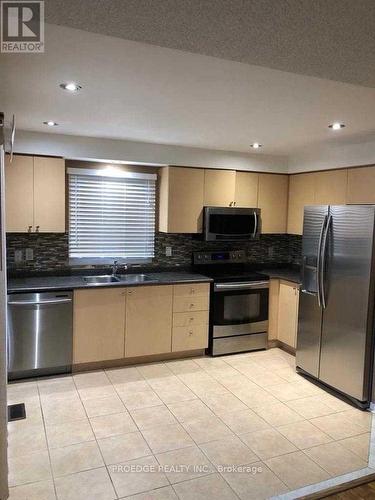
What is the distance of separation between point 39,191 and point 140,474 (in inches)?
107

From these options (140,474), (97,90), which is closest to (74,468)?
(140,474)

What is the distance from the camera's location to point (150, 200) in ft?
15.6

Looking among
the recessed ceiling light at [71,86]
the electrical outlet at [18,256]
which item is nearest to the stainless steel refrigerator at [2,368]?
the recessed ceiling light at [71,86]

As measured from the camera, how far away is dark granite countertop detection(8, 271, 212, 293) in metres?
3.71

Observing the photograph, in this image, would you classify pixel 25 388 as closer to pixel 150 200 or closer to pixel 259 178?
pixel 150 200

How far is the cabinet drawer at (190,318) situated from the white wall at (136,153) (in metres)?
1.68

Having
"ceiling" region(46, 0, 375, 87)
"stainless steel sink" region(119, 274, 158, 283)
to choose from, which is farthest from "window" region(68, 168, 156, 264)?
"ceiling" region(46, 0, 375, 87)

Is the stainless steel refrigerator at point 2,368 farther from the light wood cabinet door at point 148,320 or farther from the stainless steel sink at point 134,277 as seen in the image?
the stainless steel sink at point 134,277

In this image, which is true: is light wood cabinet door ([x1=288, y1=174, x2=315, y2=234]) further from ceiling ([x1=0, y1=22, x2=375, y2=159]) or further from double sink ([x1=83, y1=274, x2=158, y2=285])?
double sink ([x1=83, y1=274, x2=158, y2=285])

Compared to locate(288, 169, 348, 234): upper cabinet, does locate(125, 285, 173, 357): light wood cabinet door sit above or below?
below

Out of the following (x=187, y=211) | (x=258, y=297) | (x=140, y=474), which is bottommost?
(x=140, y=474)

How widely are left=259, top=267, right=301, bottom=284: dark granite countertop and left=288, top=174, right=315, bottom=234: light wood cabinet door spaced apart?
52 centimetres

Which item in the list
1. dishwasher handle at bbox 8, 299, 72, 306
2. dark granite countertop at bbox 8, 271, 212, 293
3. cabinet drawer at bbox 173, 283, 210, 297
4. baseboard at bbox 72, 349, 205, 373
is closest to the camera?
dishwasher handle at bbox 8, 299, 72, 306

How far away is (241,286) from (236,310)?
28 cm
